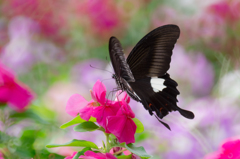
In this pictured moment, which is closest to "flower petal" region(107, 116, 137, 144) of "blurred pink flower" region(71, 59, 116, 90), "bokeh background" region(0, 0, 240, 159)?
"bokeh background" region(0, 0, 240, 159)

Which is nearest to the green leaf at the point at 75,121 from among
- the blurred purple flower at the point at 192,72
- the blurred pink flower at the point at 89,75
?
the blurred pink flower at the point at 89,75

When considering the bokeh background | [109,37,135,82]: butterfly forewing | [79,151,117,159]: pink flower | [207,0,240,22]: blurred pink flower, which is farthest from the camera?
[207,0,240,22]: blurred pink flower

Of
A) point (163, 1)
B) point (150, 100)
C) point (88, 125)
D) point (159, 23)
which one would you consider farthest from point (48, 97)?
point (163, 1)

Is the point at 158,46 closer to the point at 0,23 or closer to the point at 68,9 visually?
the point at 68,9

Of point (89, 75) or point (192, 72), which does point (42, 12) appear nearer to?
point (89, 75)

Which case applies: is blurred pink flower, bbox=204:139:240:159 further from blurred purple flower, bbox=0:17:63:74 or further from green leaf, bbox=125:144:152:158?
blurred purple flower, bbox=0:17:63:74

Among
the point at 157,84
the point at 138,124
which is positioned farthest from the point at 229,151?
the point at 157,84
